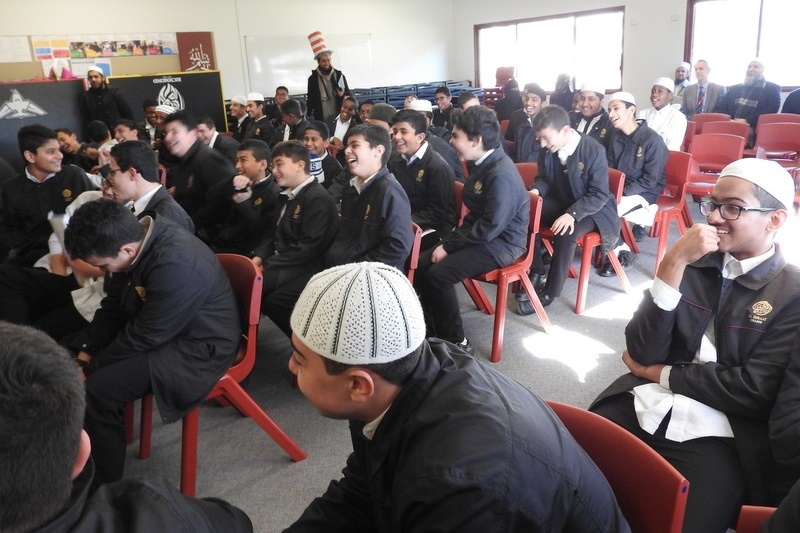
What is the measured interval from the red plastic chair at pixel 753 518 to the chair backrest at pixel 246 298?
1678 mm

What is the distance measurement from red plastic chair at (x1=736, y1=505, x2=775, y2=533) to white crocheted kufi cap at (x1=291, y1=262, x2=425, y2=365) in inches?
25.6

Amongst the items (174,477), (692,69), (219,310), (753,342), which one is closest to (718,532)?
(753,342)

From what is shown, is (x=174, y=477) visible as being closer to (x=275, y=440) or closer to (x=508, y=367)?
(x=275, y=440)

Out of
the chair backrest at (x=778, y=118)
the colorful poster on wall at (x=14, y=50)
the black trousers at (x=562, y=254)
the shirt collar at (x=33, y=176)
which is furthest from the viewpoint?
the colorful poster on wall at (x=14, y=50)

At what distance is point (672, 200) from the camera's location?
433 cm

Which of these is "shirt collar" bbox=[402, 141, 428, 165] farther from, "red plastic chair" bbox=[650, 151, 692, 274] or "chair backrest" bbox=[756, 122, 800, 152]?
"chair backrest" bbox=[756, 122, 800, 152]

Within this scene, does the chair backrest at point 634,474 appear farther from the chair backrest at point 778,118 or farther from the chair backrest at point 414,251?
the chair backrest at point 778,118

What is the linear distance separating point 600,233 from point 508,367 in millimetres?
1181

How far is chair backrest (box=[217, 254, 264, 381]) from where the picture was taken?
2252mm

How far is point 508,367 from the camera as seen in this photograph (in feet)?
10.1

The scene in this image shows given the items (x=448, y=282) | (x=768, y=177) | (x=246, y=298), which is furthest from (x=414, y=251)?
(x=768, y=177)

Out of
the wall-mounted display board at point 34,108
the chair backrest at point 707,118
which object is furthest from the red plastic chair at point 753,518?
the wall-mounted display board at point 34,108

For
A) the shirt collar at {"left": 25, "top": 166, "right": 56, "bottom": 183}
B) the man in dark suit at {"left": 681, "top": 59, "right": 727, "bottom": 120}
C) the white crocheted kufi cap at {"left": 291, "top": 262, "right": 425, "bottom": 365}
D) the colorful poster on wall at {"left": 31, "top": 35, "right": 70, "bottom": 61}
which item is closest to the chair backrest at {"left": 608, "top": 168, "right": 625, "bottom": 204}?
the white crocheted kufi cap at {"left": 291, "top": 262, "right": 425, "bottom": 365}

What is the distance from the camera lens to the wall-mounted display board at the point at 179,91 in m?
8.16
